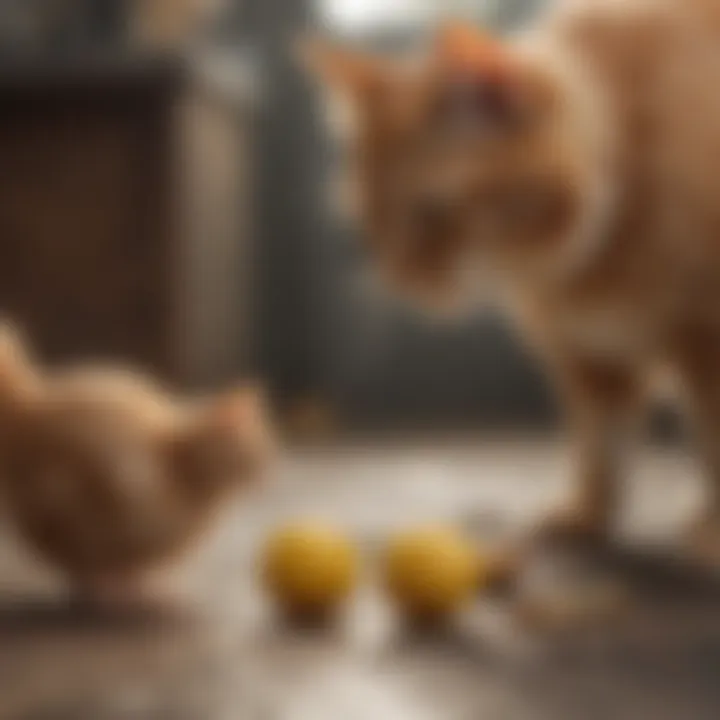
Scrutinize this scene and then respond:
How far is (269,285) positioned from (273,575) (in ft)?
5.46

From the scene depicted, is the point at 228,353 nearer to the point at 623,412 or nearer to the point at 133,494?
the point at 623,412

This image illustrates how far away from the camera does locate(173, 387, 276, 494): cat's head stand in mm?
990

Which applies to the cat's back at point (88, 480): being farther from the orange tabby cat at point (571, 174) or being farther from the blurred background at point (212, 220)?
the blurred background at point (212, 220)

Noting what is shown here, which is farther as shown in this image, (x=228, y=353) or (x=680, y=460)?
(x=228, y=353)

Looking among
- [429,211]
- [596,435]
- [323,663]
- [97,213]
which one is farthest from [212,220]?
[323,663]

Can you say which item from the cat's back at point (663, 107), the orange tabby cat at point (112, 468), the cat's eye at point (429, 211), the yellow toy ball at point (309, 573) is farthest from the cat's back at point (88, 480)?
the cat's back at point (663, 107)

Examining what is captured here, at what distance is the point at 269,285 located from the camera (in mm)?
2666

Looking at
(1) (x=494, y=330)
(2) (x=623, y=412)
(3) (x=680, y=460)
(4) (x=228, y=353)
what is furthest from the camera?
(1) (x=494, y=330)

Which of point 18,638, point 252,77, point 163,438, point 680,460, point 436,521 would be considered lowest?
point 18,638

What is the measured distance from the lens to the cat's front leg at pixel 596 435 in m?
1.36

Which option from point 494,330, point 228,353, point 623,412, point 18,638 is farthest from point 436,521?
point 494,330

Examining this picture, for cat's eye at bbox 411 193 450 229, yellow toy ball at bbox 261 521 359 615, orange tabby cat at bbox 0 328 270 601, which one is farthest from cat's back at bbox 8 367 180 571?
cat's eye at bbox 411 193 450 229

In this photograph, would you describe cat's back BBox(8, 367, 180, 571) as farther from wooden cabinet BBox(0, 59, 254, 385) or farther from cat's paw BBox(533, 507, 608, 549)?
wooden cabinet BBox(0, 59, 254, 385)

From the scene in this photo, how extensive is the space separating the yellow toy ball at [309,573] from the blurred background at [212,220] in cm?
103
